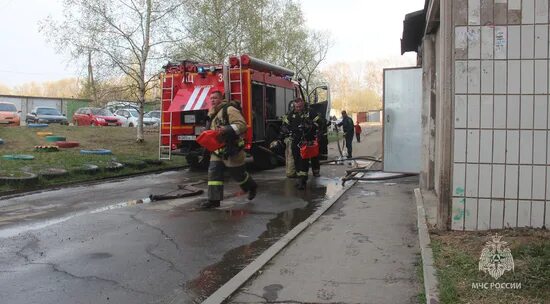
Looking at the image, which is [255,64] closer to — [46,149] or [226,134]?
[226,134]

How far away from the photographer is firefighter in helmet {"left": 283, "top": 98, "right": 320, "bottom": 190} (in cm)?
1077

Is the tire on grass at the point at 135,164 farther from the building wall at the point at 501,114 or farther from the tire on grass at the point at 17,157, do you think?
the building wall at the point at 501,114

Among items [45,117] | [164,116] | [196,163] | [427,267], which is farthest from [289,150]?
[45,117]

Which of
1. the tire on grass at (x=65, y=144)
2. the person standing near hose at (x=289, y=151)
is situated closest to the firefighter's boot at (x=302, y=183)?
the person standing near hose at (x=289, y=151)

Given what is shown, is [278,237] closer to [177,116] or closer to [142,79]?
[177,116]

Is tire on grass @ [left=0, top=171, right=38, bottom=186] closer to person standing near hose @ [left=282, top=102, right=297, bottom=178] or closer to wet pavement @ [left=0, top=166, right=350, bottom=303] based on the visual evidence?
wet pavement @ [left=0, top=166, right=350, bottom=303]

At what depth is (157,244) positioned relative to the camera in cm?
618

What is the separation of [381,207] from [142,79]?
12961mm

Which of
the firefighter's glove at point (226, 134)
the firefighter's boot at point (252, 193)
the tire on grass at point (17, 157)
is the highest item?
the firefighter's glove at point (226, 134)

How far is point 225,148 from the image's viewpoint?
840 centimetres

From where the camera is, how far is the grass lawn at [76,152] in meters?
11.8

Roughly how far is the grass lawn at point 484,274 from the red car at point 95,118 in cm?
3101

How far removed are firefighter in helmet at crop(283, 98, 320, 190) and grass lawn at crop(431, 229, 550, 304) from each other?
17.5ft

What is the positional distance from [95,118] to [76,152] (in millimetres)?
19573
